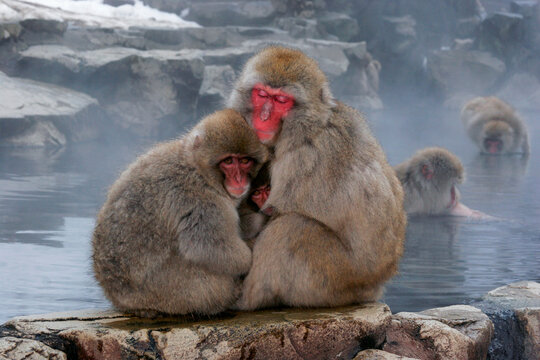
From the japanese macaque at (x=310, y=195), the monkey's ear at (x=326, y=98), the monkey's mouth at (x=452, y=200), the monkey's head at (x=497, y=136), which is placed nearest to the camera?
the japanese macaque at (x=310, y=195)

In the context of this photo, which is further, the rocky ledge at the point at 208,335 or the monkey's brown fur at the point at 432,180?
the monkey's brown fur at the point at 432,180

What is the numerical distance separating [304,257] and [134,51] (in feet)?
33.7

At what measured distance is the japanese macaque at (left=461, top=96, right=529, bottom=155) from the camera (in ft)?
38.1

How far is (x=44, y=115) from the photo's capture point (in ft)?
32.8

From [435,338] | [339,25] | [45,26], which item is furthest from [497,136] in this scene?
[435,338]

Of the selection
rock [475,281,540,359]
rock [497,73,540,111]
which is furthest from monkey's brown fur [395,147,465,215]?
rock [497,73,540,111]

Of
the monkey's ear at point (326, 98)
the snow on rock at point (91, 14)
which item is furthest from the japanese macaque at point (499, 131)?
the monkey's ear at point (326, 98)

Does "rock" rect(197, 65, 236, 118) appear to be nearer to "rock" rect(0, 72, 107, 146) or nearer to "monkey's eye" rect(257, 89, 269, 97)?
"rock" rect(0, 72, 107, 146)

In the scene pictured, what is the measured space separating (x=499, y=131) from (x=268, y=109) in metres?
9.63

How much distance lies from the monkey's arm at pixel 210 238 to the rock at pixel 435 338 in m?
0.88

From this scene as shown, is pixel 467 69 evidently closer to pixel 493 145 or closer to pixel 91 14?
pixel 493 145

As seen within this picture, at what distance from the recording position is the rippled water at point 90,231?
4504 mm

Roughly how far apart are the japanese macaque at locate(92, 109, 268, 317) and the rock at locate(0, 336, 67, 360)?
0.98 ft

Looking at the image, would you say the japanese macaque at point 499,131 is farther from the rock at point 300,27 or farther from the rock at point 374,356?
the rock at point 374,356
